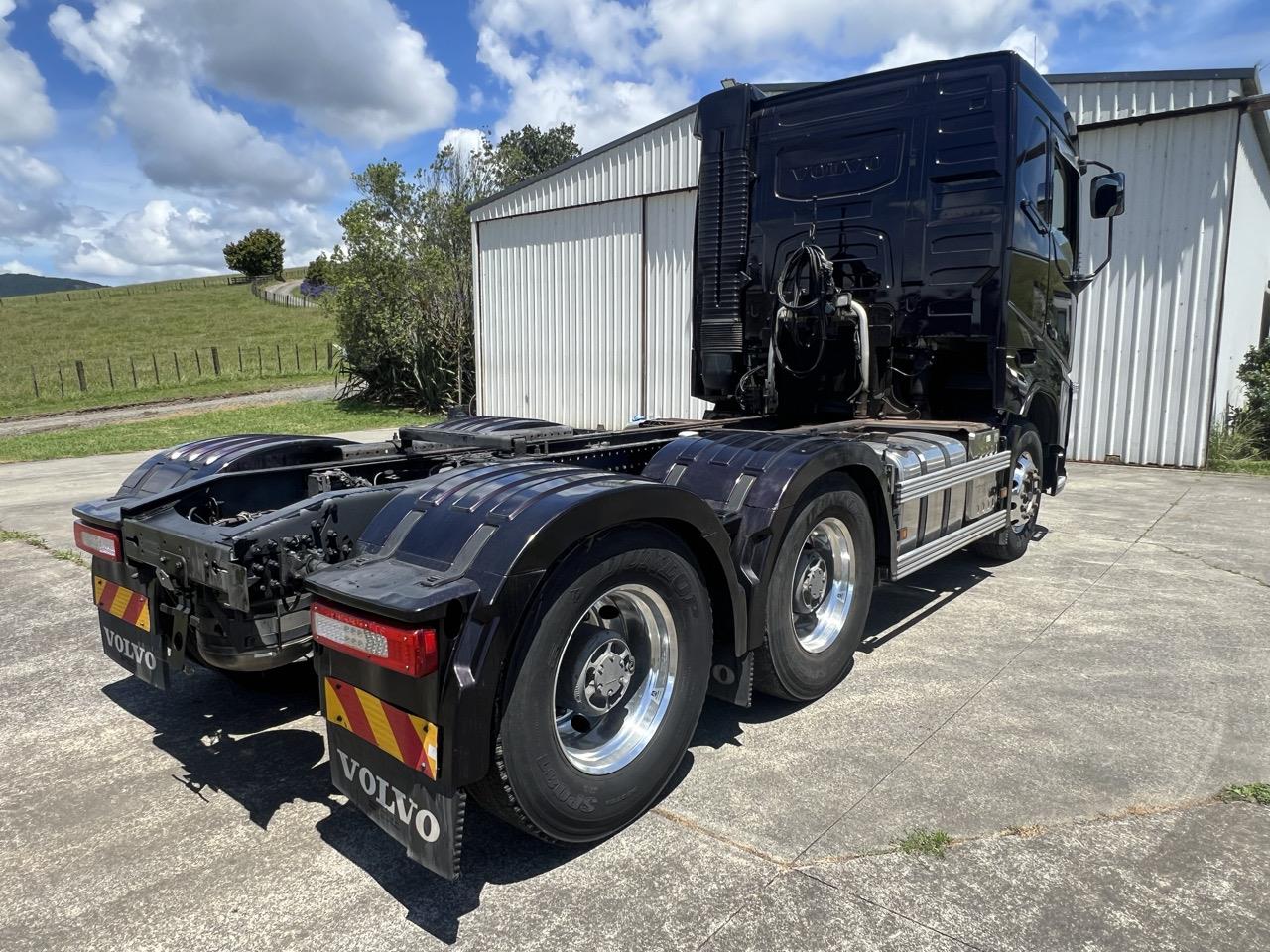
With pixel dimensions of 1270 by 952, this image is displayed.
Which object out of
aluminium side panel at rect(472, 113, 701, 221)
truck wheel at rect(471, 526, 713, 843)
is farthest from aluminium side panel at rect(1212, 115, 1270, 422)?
truck wheel at rect(471, 526, 713, 843)

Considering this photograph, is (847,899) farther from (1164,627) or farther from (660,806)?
(1164,627)

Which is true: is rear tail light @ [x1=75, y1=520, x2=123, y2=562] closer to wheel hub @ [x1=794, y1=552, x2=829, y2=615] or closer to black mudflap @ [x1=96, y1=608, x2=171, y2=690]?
black mudflap @ [x1=96, y1=608, x2=171, y2=690]

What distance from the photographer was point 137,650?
3.16 meters

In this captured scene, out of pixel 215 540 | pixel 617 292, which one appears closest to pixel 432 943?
pixel 215 540

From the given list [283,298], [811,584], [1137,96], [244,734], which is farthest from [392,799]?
[283,298]

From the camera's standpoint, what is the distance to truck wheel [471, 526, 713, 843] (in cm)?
239

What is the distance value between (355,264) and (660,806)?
19897 mm

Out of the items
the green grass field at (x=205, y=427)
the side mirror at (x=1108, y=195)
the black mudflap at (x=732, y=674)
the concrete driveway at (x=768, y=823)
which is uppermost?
the side mirror at (x=1108, y=195)

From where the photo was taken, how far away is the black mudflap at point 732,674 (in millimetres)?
3203

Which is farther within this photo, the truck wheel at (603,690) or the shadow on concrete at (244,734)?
the shadow on concrete at (244,734)

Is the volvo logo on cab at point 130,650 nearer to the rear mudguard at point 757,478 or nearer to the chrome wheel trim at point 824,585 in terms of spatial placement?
the rear mudguard at point 757,478

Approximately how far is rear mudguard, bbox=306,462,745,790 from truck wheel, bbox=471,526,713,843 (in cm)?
9

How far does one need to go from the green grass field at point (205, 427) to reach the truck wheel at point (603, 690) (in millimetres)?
13804

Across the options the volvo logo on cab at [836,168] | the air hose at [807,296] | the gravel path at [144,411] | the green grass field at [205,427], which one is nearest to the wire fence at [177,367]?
the gravel path at [144,411]
